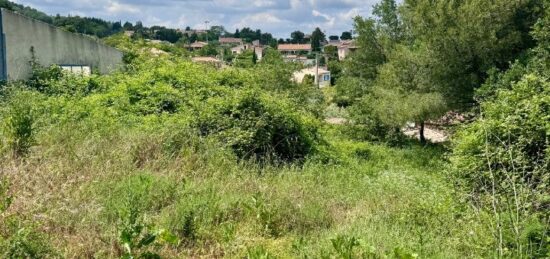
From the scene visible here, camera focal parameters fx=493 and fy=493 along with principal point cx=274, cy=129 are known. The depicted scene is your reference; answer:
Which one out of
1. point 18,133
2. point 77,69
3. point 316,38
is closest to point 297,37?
point 316,38

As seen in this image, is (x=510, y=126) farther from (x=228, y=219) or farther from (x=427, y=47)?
(x=427, y=47)

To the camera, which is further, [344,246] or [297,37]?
[297,37]

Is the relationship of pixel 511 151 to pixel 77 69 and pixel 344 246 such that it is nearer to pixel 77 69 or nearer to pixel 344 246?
pixel 344 246

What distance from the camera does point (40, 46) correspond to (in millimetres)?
14305

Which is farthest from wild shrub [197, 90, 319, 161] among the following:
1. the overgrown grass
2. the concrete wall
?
the concrete wall

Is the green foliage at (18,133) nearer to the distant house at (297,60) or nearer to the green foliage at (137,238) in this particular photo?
the green foliage at (137,238)

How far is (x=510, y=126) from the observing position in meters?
6.45

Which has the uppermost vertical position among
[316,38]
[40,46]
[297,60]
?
[316,38]

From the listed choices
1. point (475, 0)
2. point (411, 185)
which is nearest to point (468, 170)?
point (411, 185)

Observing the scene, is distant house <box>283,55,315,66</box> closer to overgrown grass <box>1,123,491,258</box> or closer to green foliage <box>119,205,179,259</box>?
overgrown grass <box>1,123,491,258</box>

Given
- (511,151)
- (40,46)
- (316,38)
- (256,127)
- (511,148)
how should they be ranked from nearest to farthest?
(511,148) → (511,151) → (256,127) → (40,46) → (316,38)

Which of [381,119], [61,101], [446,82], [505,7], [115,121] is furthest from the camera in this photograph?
[381,119]

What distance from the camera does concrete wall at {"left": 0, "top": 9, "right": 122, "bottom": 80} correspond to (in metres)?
12.7

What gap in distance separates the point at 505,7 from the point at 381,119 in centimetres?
688
